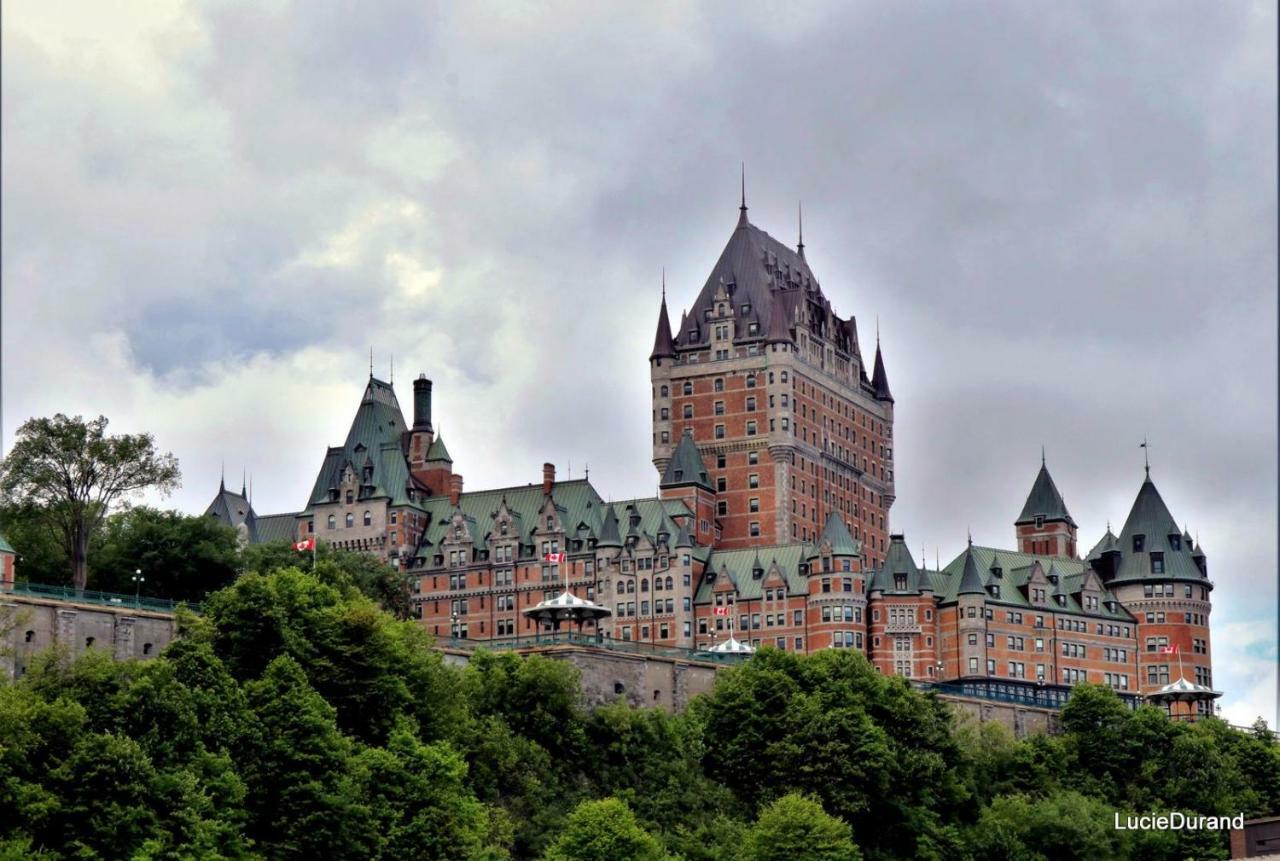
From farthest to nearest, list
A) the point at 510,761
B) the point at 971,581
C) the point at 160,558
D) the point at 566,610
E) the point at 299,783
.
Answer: the point at 971,581 < the point at 160,558 < the point at 566,610 < the point at 510,761 < the point at 299,783

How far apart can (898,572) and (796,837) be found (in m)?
71.6

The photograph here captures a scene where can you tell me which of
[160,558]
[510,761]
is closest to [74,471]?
[160,558]

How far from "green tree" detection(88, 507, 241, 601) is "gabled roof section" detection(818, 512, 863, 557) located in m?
54.5

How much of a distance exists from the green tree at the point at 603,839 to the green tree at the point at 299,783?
1107 centimetres

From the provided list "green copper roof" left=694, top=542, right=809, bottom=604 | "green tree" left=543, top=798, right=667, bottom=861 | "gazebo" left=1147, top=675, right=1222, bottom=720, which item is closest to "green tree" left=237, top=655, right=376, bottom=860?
"green tree" left=543, top=798, right=667, bottom=861

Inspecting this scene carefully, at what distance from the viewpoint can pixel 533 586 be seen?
7825 inches

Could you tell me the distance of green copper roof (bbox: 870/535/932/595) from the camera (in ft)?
630

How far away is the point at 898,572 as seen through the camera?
633 feet

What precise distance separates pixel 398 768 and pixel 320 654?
8.44m

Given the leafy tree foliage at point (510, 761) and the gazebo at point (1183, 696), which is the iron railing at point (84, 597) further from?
the gazebo at point (1183, 696)

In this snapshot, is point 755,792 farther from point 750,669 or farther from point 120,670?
point 120,670

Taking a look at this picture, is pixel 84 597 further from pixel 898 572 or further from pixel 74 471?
pixel 898 572

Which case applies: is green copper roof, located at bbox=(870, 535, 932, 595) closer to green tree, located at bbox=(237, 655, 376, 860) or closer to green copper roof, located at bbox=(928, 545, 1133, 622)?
green copper roof, located at bbox=(928, 545, 1133, 622)

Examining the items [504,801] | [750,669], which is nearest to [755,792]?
[750,669]
